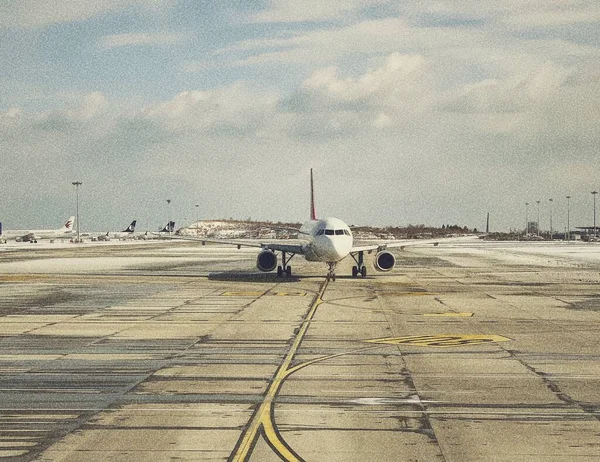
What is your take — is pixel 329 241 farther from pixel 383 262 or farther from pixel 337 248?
pixel 383 262

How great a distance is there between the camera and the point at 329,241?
144ft

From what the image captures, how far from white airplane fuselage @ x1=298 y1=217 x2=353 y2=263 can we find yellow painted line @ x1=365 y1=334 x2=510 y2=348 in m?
21.2

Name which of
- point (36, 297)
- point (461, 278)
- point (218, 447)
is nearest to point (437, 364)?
point (218, 447)

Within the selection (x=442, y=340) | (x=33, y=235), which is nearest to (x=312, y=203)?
(x=442, y=340)

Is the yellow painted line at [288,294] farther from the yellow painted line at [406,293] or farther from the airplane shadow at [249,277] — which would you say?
the airplane shadow at [249,277]

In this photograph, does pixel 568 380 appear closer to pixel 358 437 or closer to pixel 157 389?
pixel 358 437

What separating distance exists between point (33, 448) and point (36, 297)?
2698cm

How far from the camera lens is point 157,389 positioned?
50.6 feet

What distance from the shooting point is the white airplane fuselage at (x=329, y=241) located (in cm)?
4403

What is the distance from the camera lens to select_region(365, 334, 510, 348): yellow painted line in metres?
21.4

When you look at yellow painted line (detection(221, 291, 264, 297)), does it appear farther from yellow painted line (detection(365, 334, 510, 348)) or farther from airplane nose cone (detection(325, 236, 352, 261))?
yellow painted line (detection(365, 334, 510, 348))

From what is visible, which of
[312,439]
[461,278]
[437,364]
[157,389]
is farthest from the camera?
[461,278]


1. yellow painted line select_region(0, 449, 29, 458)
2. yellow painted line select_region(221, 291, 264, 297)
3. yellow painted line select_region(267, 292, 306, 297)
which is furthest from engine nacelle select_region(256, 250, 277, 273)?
yellow painted line select_region(0, 449, 29, 458)

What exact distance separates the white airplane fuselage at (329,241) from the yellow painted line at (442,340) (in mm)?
21168
